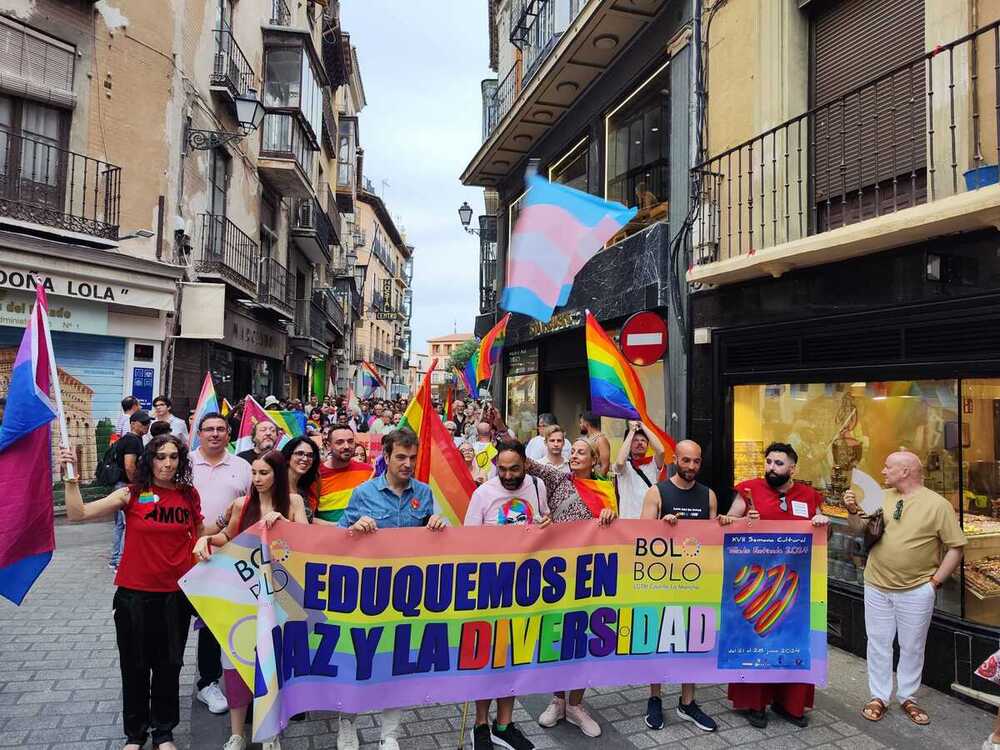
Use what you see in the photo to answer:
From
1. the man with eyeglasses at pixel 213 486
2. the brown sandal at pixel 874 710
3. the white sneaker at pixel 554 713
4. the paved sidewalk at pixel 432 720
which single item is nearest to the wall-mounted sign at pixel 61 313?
the paved sidewalk at pixel 432 720

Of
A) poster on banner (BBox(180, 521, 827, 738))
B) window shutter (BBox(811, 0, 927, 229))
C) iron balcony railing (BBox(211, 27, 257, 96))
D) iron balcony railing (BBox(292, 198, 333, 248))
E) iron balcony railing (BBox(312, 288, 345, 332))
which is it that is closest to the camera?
poster on banner (BBox(180, 521, 827, 738))

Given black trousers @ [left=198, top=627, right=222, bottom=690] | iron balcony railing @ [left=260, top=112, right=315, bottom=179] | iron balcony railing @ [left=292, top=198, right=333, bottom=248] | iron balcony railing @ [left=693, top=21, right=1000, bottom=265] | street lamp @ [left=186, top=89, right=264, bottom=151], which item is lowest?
black trousers @ [left=198, top=627, right=222, bottom=690]

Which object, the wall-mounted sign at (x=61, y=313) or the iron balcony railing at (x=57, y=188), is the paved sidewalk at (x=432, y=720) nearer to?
the wall-mounted sign at (x=61, y=313)

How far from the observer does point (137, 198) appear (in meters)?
11.6

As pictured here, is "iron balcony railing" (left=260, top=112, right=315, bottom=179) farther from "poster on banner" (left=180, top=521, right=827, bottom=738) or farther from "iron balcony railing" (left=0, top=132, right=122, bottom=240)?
"poster on banner" (left=180, top=521, right=827, bottom=738)

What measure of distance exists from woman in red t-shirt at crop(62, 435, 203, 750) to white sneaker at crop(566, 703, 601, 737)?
2.32 m

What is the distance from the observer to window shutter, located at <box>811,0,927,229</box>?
5.82 m

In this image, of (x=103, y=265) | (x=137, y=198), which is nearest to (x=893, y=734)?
(x=103, y=265)

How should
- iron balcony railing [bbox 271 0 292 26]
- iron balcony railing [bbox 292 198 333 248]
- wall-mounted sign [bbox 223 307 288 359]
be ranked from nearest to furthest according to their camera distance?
1. wall-mounted sign [bbox 223 307 288 359]
2. iron balcony railing [bbox 271 0 292 26]
3. iron balcony railing [bbox 292 198 333 248]

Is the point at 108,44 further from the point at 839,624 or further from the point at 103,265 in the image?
the point at 839,624

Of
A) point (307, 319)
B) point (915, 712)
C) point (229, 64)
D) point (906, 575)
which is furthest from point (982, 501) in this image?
point (307, 319)

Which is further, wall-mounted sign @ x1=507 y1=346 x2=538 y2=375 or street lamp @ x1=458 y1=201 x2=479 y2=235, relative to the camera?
street lamp @ x1=458 y1=201 x2=479 y2=235

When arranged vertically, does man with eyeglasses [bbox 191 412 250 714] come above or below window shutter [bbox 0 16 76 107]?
below

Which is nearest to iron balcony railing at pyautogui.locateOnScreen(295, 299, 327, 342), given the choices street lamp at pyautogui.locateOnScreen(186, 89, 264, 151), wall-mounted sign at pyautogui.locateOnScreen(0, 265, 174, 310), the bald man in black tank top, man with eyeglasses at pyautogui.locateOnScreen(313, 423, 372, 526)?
street lamp at pyautogui.locateOnScreen(186, 89, 264, 151)
